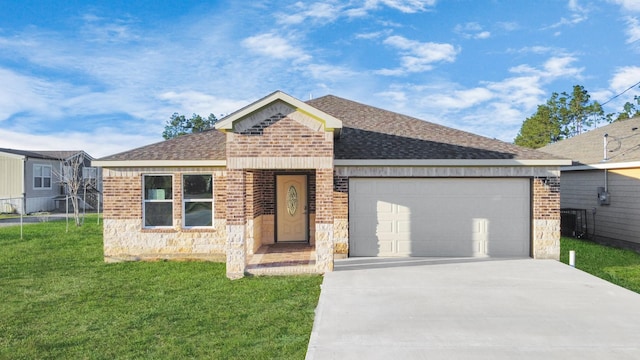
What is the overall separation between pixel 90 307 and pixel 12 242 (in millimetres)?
10372

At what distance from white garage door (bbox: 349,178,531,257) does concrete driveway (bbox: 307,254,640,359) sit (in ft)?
4.98

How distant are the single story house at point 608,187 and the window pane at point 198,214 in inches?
545

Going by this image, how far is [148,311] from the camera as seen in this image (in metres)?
7.04

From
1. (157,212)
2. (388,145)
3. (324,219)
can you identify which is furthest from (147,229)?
(388,145)

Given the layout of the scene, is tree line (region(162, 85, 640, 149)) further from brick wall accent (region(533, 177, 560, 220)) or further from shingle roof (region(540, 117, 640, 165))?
brick wall accent (region(533, 177, 560, 220))

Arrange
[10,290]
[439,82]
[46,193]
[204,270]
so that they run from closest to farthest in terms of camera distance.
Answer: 1. [10,290]
2. [204,270]
3. [439,82]
4. [46,193]

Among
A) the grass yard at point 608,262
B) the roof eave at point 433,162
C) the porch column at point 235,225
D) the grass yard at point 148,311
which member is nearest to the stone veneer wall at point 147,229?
the grass yard at point 148,311

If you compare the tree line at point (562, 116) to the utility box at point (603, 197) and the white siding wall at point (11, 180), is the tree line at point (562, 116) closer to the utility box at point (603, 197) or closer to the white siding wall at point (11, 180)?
the utility box at point (603, 197)

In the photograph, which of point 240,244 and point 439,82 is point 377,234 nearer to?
point 240,244

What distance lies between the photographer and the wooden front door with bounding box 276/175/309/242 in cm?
1336

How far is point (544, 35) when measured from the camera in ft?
72.3

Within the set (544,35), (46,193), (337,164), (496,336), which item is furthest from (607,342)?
(46,193)

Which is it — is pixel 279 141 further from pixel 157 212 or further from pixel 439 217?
pixel 439 217

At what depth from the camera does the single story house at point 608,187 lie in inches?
543
